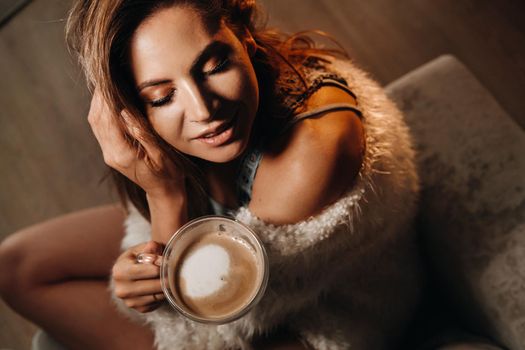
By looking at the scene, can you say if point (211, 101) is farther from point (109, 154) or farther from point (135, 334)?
point (135, 334)

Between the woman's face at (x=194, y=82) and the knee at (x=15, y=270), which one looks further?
the knee at (x=15, y=270)

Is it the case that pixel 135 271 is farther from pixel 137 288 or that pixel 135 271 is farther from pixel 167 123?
pixel 167 123

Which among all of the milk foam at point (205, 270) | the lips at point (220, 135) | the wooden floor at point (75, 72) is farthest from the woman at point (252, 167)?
the wooden floor at point (75, 72)

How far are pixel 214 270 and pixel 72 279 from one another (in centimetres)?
91

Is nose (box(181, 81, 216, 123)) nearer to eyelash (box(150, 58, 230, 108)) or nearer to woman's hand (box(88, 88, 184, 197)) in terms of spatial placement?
eyelash (box(150, 58, 230, 108))

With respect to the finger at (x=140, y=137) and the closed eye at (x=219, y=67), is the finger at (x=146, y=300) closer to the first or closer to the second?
the finger at (x=140, y=137)

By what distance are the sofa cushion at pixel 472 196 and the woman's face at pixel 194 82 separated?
77 cm

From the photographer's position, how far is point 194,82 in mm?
986

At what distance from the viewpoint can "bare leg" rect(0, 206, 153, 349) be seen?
1550mm

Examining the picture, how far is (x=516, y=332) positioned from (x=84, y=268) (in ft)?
4.96

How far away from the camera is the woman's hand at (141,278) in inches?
45.8

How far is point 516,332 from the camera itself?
122cm

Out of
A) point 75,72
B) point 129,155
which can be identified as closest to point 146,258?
point 129,155

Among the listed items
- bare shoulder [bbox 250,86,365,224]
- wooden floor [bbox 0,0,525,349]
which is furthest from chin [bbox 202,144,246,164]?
wooden floor [bbox 0,0,525,349]
